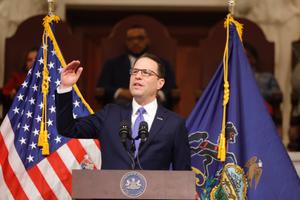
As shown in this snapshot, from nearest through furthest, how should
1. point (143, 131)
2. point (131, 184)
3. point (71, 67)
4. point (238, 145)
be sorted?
point (131, 184)
point (143, 131)
point (71, 67)
point (238, 145)

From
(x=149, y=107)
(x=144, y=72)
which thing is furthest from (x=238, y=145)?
(x=144, y=72)

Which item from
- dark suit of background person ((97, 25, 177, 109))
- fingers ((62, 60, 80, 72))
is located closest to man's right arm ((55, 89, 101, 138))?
fingers ((62, 60, 80, 72))

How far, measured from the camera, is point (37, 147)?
4668mm

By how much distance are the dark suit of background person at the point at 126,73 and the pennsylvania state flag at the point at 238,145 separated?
159 centimetres

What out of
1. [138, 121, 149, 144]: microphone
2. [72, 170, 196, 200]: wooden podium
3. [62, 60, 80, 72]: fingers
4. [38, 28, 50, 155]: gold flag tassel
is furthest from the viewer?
[38, 28, 50, 155]: gold flag tassel

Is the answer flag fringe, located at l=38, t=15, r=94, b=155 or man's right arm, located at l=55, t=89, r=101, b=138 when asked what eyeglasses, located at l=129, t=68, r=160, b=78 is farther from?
flag fringe, located at l=38, t=15, r=94, b=155

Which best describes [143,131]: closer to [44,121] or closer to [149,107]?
[149,107]

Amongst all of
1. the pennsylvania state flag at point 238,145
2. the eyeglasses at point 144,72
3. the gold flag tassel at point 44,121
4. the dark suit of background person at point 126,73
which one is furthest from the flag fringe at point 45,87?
the dark suit of background person at point 126,73

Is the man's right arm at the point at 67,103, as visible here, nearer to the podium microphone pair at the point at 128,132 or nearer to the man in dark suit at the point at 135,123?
the man in dark suit at the point at 135,123

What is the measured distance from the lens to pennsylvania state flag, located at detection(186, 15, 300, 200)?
4445 millimetres

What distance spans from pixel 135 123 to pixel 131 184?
0.65 m

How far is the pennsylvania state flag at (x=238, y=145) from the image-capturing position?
175 inches

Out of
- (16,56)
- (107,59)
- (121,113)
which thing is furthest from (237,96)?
(16,56)

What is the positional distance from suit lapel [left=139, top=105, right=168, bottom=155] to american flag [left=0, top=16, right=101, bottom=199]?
3.09ft
